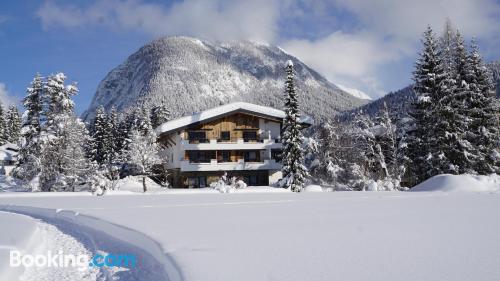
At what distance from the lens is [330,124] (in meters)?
46.0

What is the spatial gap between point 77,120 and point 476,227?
39.5 meters

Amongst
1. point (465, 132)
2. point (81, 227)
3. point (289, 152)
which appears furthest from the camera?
point (289, 152)

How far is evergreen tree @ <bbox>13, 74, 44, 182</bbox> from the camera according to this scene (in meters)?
37.7

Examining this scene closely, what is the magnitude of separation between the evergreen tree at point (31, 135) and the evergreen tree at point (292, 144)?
22806 mm

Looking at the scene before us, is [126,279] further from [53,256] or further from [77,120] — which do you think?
[77,120]

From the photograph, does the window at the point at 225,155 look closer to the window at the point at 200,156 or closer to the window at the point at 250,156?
the window at the point at 200,156

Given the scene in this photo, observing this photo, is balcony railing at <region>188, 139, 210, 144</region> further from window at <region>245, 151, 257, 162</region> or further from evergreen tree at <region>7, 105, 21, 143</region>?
evergreen tree at <region>7, 105, 21, 143</region>

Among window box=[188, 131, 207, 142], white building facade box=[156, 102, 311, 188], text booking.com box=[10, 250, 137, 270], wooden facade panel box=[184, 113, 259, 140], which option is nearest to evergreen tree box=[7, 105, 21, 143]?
white building facade box=[156, 102, 311, 188]

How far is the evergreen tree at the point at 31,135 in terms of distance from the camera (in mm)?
37688

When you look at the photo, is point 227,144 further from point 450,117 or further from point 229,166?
point 450,117

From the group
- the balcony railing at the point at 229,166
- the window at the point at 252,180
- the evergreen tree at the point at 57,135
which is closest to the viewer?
the evergreen tree at the point at 57,135

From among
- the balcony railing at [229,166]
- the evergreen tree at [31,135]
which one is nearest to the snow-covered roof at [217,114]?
the balcony railing at [229,166]

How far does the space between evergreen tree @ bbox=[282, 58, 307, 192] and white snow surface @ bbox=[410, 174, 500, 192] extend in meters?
14.4

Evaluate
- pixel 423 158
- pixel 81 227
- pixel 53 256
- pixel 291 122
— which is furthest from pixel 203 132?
pixel 53 256
